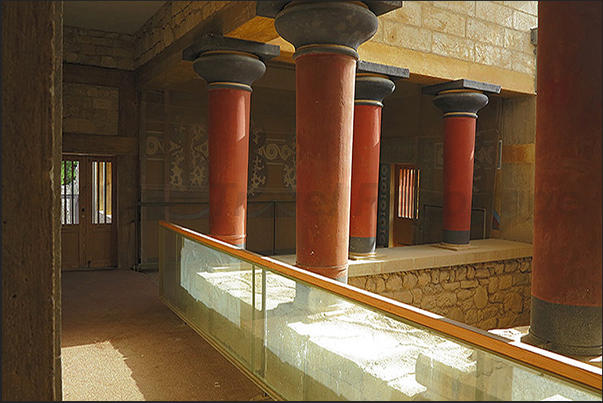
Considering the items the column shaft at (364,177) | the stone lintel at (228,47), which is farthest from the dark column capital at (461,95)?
the stone lintel at (228,47)

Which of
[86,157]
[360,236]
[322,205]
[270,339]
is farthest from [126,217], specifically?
[270,339]

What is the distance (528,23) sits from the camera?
8.69m

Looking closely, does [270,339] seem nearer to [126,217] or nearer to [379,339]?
[379,339]

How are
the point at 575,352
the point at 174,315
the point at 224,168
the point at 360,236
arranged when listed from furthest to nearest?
the point at 360,236 < the point at 224,168 < the point at 174,315 < the point at 575,352

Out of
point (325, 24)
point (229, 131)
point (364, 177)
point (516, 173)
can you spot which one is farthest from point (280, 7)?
point (516, 173)

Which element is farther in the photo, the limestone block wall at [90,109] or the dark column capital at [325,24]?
the limestone block wall at [90,109]

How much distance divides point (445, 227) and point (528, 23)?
3733 millimetres

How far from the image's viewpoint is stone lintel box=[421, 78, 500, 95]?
7.74 meters

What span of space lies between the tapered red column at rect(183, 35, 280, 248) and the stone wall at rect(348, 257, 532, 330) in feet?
5.90

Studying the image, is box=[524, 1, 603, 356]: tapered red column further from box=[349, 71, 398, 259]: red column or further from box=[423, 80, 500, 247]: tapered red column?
box=[423, 80, 500, 247]: tapered red column

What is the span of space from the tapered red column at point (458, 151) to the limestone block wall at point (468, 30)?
1.88 feet

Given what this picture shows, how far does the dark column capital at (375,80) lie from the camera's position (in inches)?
264

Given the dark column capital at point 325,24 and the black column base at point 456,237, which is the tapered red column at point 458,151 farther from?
the dark column capital at point 325,24

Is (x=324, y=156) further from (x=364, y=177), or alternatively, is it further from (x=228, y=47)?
(x=364, y=177)
